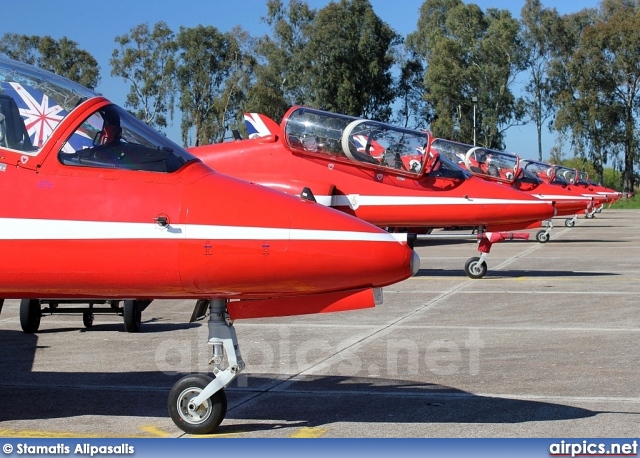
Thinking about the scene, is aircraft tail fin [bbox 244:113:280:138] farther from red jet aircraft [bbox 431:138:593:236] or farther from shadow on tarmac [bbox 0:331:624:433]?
shadow on tarmac [bbox 0:331:624:433]

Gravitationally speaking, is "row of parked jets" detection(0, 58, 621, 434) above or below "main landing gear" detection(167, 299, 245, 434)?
above

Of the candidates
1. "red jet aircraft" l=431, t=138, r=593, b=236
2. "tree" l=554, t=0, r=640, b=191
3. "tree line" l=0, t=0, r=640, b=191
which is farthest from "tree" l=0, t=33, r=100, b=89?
"tree" l=554, t=0, r=640, b=191

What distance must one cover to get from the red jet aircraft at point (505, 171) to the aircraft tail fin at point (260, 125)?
293 centimetres

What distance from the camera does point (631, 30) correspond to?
69.9m

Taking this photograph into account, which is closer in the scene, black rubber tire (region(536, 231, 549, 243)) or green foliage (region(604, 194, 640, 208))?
black rubber tire (region(536, 231, 549, 243))

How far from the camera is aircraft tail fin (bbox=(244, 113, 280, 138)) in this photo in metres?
16.7

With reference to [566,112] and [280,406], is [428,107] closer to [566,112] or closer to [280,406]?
[566,112]

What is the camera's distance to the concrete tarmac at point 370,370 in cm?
614

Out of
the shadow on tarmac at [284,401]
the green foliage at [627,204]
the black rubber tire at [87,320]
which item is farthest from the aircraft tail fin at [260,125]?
the green foliage at [627,204]

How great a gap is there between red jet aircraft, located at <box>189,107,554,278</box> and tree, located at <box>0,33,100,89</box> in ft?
111

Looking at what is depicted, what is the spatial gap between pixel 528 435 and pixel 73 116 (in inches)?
138

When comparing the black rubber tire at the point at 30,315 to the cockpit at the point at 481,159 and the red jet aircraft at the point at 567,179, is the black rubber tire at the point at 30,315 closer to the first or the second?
the cockpit at the point at 481,159

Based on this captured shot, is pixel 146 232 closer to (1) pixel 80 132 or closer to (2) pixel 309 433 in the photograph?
(1) pixel 80 132

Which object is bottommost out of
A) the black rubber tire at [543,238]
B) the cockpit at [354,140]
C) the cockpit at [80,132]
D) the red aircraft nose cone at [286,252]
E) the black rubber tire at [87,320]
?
the black rubber tire at [87,320]
